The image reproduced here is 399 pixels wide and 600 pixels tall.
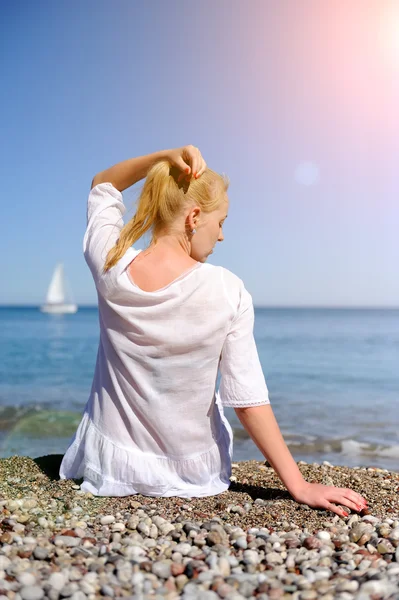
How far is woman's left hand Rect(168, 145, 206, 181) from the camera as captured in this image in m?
2.76

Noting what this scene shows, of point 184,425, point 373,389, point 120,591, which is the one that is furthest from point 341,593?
point 373,389

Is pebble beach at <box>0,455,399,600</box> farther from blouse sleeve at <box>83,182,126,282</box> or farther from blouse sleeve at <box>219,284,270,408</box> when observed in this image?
blouse sleeve at <box>83,182,126,282</box>

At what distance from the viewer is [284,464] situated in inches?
111

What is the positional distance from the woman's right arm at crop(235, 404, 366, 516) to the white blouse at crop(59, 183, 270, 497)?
2.9 inches

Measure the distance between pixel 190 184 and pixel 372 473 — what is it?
2.41 meters

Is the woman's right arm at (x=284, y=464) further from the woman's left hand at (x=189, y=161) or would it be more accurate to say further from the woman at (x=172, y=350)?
the woman's left hand at (x=189, y=161)

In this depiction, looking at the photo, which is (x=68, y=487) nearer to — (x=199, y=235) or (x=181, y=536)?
(x=181, y=536)

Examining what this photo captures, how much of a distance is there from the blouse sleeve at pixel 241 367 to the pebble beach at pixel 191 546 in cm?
51

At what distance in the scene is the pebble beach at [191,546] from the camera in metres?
1.87

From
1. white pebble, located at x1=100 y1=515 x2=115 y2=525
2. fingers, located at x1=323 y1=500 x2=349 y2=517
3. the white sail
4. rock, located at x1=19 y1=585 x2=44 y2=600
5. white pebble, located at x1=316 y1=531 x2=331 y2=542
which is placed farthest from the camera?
the white sail

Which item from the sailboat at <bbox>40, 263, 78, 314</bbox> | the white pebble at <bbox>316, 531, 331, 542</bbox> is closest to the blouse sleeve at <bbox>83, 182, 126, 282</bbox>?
the white pebble at <bbox>316, 531, 331, 542</bbox>

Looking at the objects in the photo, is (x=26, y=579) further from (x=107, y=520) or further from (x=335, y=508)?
(x=335, y=508)

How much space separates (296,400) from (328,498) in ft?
25.5

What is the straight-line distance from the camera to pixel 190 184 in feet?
9.30
